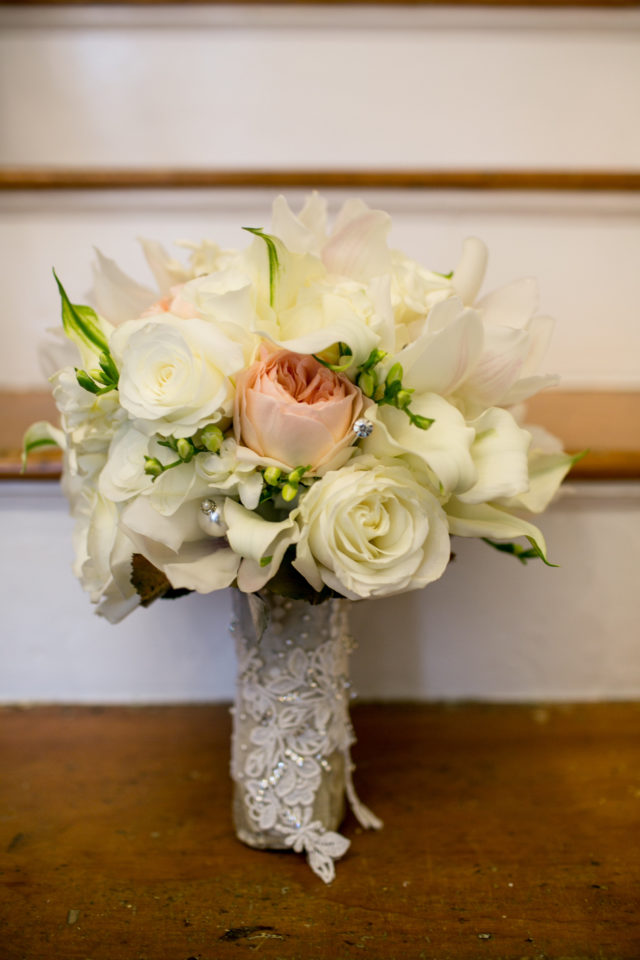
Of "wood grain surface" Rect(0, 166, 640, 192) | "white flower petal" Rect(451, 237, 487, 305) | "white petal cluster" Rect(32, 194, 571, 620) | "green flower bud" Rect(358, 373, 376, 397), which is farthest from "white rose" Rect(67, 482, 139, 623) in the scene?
"wood grain surface" Rect(0, 166, 640, 192)

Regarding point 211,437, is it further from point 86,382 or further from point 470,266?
point 470,266

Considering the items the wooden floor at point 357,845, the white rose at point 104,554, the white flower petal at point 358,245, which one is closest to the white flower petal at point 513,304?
the white flower petal at point 358,245

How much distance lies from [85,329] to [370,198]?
489 millimetres

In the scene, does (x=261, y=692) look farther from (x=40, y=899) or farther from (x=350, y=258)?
(x=350, y=258)

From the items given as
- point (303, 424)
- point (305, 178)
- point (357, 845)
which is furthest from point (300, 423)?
point (305, 178)

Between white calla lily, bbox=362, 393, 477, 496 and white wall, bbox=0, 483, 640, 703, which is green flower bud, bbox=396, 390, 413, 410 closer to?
white calla lily, bbox=362, 393, 477, 496

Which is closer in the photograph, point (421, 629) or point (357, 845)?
point (357, 845)

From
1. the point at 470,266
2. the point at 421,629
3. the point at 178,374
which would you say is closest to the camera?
the point at 178,374

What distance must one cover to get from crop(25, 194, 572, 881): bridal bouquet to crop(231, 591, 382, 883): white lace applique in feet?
0.13

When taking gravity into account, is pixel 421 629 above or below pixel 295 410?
below

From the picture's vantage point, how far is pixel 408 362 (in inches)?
20.2

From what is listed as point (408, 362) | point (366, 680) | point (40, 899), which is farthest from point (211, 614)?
point (408, 362)

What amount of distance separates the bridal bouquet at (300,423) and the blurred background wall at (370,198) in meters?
0.27

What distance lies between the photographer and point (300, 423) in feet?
1.61
